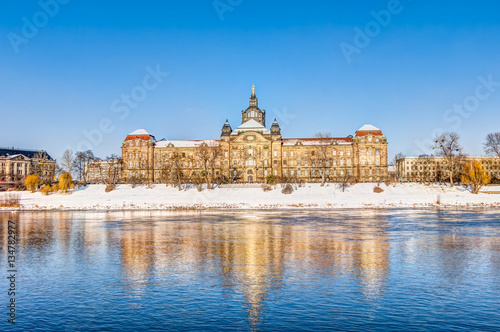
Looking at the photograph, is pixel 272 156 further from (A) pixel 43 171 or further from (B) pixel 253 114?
(A) pixel 43 171

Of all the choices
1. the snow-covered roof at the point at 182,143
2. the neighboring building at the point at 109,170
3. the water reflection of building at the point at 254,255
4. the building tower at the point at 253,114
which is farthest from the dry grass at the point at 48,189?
the building tower at the point at 253,114

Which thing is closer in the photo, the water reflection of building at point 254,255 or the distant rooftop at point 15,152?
the water reflection of building at point 254,255

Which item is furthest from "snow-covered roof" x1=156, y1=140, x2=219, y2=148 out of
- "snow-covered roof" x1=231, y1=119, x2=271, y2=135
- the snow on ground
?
the snow on ground

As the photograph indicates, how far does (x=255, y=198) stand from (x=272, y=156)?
43514 mm

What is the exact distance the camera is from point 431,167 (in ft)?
438

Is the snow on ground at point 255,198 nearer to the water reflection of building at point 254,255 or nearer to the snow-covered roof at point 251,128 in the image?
the water reflection of building at point 254,255

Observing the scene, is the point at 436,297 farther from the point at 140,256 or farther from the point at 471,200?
the point at 471,200

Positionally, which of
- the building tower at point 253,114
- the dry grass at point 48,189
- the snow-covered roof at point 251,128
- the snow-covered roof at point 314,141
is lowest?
the dry grass at point 48,189

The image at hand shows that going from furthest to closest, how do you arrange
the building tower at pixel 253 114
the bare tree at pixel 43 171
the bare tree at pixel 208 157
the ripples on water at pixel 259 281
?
the building tower at pixel 253 114, the bare tree at pixel 43 171, the bare tree at pixel 208 157, the ripples on water at pixel 259 281

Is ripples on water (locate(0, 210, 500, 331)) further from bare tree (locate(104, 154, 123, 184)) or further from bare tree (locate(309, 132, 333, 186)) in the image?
bare tree (locate(309, 132, 333, 186))

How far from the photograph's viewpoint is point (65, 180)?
65.1m

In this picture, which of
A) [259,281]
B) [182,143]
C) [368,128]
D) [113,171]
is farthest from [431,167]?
[259,281]

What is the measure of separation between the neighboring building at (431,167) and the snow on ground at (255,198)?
598 inches

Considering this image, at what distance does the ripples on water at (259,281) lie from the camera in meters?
9.80
